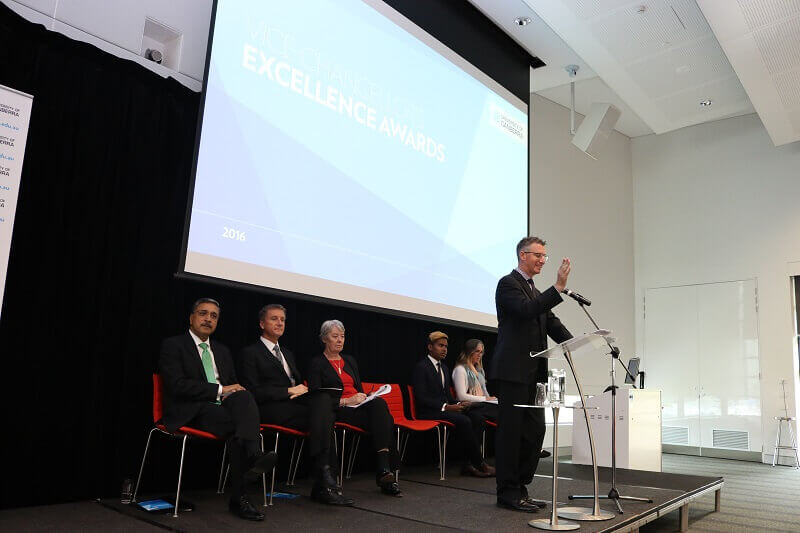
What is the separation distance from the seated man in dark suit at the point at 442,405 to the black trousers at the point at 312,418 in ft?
4.32

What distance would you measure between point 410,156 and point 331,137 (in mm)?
808

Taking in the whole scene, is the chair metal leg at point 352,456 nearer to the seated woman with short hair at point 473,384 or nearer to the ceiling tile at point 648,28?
the seated woman with short hair at point 473,384

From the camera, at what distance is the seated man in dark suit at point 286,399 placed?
11.6ft

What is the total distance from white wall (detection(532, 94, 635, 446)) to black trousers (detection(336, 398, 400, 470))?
402cm

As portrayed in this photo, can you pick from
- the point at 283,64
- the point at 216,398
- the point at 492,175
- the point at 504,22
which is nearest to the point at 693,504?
the point at 492,175

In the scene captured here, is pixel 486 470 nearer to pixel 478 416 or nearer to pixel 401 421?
pixel 478 416

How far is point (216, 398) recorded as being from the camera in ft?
10.9

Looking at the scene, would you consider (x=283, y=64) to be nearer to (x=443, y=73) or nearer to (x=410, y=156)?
(x=410, y=156)

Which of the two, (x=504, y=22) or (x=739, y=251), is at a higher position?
(x=504, y=22)

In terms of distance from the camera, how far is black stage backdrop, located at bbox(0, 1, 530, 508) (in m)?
3.24

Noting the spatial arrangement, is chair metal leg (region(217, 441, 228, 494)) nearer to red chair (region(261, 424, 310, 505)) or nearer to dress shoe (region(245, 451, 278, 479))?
red chair (region(261, 424, 310, 505))

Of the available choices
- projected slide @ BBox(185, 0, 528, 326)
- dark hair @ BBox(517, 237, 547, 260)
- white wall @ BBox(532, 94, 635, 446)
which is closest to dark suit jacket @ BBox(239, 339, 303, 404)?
projected slide @ BBox(185, 0, 528, 326)

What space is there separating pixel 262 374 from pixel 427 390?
159cm

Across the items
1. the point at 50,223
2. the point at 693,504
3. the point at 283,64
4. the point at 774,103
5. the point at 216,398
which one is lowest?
the point at 693,504
